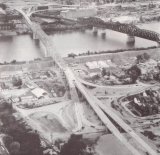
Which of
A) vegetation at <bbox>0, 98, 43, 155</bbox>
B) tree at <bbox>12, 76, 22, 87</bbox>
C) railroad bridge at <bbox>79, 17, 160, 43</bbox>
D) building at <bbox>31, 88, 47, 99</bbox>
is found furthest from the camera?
railroad bridge at <bbox>79, 17, 160, 43</bbox>

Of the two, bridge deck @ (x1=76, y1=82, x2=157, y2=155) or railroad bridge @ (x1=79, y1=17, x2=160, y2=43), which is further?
railroad bridge @ (x1=79, y1=17, x2=160, y2=43)

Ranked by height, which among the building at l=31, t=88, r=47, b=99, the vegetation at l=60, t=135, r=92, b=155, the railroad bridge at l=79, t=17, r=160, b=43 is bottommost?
the vegetation at l=60, t=135, r=92, b=155

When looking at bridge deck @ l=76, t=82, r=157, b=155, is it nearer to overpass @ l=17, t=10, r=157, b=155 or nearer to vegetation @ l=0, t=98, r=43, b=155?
overpass @ l=17, t=10, r=157, b=155

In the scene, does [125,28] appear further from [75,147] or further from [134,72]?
[75,147]

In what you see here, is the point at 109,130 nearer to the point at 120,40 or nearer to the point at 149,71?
the point at 149,71

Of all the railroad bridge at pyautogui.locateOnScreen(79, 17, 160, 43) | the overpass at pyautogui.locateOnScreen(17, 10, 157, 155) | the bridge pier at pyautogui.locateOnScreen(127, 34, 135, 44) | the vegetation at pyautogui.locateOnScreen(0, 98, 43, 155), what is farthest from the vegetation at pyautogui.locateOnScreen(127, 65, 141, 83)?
the bridge pier at pyautogui.locateOnScreen(127, 34, 135, 44)

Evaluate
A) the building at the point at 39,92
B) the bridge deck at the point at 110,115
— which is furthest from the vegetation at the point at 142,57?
the building at the point at 39,92
